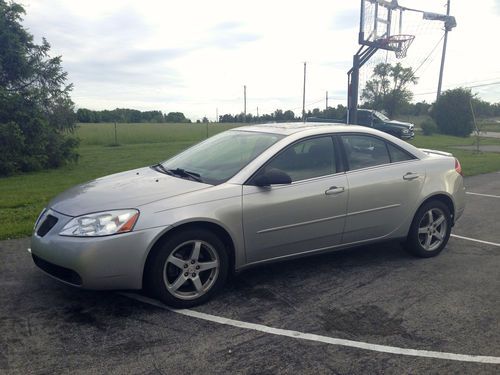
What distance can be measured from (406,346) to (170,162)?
3106mm

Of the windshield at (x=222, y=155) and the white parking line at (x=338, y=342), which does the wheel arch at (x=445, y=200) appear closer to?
the windshield at (x=222, y=155)

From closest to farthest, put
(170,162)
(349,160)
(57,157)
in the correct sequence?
(349,160) < (170,162) < (57,157)

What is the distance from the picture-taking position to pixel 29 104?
15031 mm

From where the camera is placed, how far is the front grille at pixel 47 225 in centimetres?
397

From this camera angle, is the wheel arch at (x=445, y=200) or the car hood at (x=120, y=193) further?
the wheel arch at (x=445, y=200)

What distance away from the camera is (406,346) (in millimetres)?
3404

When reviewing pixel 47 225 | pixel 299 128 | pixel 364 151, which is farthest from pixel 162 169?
pixel 364 151

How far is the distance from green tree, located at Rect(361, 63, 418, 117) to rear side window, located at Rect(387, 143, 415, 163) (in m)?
44.7

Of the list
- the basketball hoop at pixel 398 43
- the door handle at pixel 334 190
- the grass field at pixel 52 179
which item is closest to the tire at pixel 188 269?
the door handle at pixel 334 190

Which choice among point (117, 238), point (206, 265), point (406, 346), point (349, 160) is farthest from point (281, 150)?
point (406, 346)

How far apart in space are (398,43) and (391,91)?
87.9ft

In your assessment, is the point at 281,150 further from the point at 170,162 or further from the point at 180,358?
the point at 180,358

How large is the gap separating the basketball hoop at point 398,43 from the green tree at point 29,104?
14090mm

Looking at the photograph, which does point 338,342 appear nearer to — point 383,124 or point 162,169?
point 162,169
